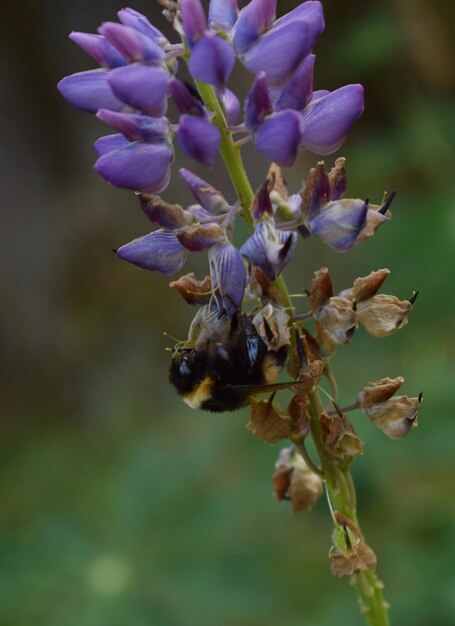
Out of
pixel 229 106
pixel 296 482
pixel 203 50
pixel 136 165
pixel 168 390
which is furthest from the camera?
pixel 168 390

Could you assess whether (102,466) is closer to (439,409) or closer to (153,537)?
(153,537)

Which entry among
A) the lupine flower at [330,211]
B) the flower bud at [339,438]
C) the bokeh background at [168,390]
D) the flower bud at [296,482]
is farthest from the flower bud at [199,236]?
the bokeh background at [168,390]

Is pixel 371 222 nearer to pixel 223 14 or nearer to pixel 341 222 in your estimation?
pixel 341 222

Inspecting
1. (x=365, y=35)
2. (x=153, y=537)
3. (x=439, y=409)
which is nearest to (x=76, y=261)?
(x=365, y=35)

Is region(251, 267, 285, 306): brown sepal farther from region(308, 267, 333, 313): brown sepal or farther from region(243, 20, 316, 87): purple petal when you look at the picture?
region(243, 20, 316, 87): purple petal

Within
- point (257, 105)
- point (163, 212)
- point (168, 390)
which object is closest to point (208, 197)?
point (163, 212)

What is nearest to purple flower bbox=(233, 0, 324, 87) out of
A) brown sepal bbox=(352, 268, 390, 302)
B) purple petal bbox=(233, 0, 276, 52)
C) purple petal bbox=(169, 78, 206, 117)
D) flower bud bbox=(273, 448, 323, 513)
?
purple petal bbox=(233, 0, 276, 52)
